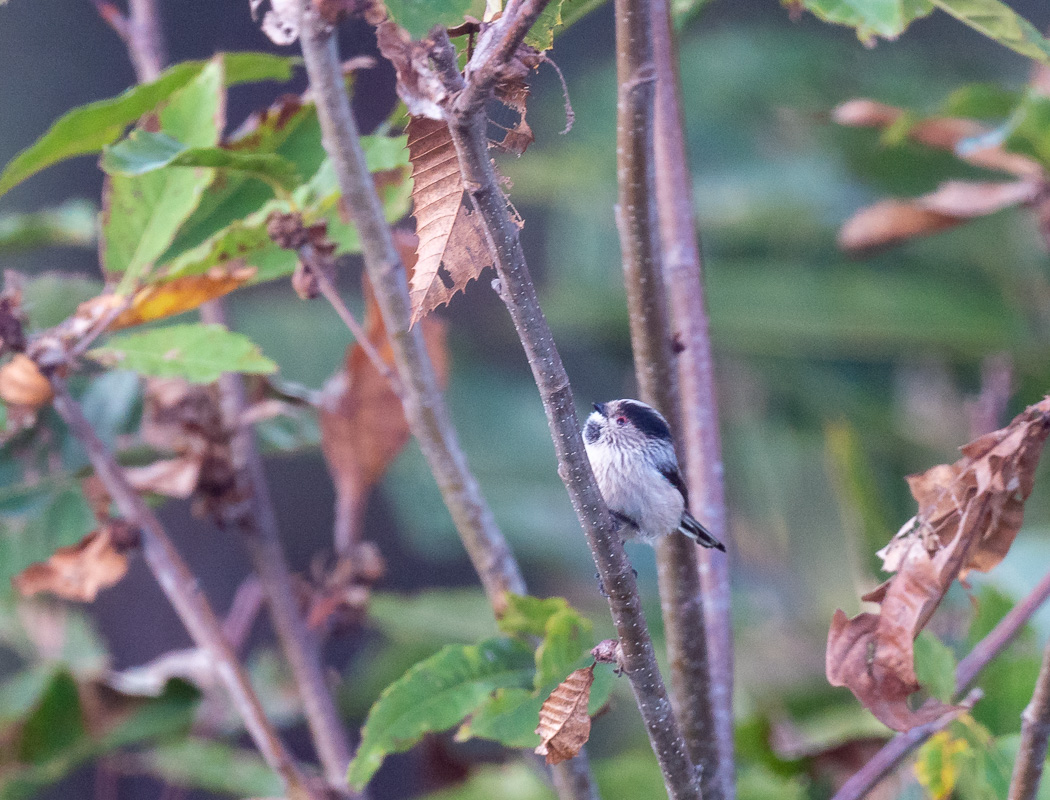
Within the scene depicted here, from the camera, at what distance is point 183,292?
24.5 inches

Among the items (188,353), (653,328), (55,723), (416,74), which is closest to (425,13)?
(416,74)

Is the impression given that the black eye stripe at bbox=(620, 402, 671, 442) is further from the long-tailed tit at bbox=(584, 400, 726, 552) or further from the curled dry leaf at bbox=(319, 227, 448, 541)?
the curled dry leaf at bbox=(319, 227, 448, 541)

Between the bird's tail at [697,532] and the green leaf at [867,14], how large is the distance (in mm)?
273

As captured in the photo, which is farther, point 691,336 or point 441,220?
point 691,336

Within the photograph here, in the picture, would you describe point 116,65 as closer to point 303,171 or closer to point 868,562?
point 303,171

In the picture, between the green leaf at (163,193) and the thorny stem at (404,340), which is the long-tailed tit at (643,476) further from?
the green leaf at (163,193)

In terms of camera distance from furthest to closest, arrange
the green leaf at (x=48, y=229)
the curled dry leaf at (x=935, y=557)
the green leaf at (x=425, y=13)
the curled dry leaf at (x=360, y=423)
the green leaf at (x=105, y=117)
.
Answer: the green leaf at (x=48, y=229) < the curled dry leaf at (x=360, y=423) < the green leaf at (x=105, y=117) < the curled dry leaf at (x=935, y=557) < the green leaf at (x=425, y=13)

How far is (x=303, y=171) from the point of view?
0.68 metres

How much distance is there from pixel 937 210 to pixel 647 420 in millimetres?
487

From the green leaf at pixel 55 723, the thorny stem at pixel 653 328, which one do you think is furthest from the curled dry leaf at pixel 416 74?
the green leaf at pixel 55 723

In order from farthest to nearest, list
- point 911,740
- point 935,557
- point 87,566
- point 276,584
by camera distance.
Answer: point 276,584 → point 87,566 → point 911,740 → point 935,557

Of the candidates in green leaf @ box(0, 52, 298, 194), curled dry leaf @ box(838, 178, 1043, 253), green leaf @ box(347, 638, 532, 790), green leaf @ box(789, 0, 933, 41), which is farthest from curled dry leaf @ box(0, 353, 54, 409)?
curled dry leaf @ box(838, 178, 1043, 253)

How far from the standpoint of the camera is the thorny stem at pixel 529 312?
0.31m

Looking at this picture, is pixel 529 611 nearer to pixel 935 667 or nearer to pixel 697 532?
pixel 697 532
